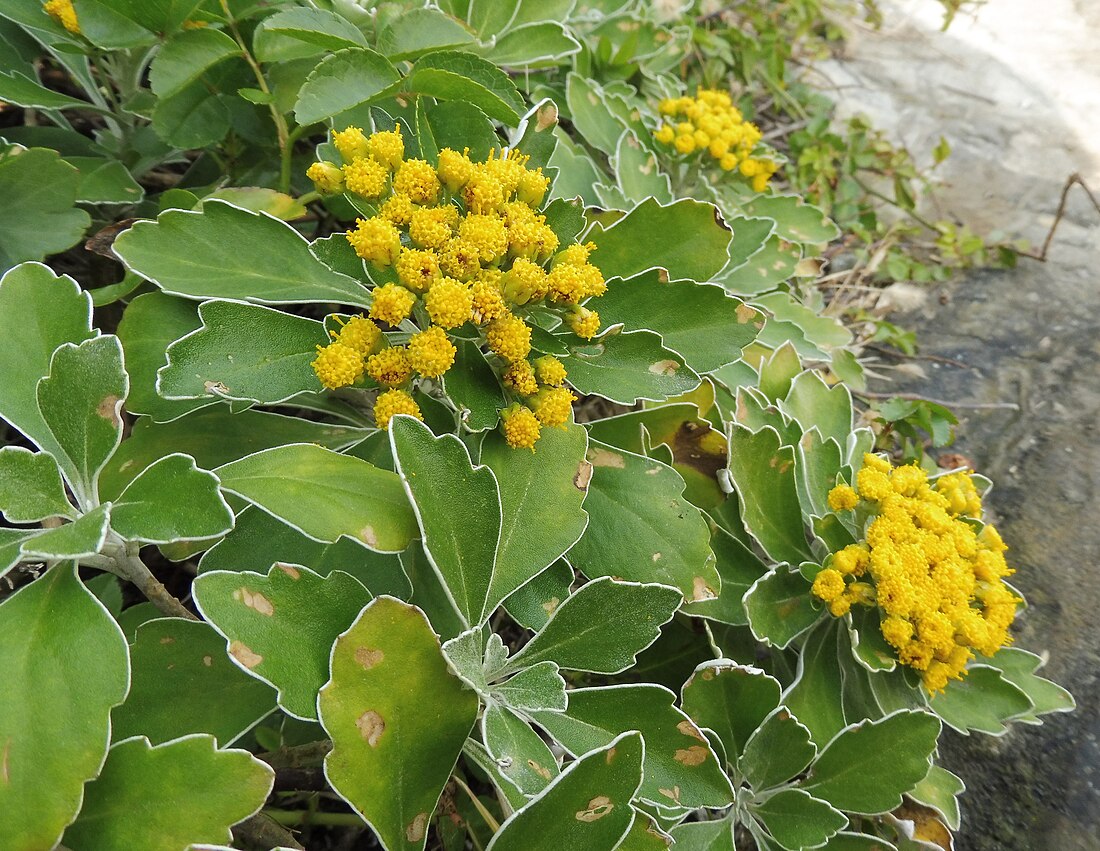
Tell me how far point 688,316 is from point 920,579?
0.57 metres

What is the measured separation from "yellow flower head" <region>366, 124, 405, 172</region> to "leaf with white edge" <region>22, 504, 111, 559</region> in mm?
548

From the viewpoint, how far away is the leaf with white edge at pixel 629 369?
104cm

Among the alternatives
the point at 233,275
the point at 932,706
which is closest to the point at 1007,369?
the point at 932,706

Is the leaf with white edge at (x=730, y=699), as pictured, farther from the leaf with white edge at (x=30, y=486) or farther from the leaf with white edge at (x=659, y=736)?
the leaf with white edge at (x=30, y=486)

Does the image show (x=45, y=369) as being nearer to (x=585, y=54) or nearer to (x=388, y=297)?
(x=388, y=297)

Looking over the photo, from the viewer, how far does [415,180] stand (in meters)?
0.99

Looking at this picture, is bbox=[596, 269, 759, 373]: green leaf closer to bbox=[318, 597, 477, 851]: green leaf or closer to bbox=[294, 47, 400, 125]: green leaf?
bbox=[294, 47, 400, 125]: green leaf

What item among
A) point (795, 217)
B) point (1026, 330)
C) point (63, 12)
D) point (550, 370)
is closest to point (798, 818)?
point (550, 370)

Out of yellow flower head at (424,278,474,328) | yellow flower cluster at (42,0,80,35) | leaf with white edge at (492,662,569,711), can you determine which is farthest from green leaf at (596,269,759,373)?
yellow flower cluster at (42,0,80,35)

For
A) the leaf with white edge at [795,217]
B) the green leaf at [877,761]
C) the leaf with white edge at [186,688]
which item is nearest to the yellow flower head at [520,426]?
the leaf with white edge at [186,688]

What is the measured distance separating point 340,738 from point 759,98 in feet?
9.61

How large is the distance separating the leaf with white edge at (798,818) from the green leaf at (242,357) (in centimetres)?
92

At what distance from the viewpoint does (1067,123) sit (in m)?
3.16

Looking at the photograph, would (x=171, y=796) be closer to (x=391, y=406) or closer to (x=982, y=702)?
(x=391, y=406)
